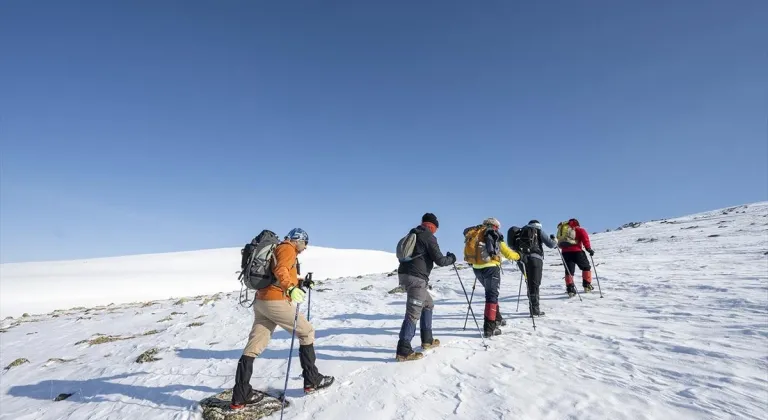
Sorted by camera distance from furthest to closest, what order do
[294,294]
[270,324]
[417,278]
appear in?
[417,278] < [270,324] < [294,294]

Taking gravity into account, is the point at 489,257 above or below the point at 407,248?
below

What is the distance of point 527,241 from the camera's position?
989 cm

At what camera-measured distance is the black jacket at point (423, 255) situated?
652 centimetres

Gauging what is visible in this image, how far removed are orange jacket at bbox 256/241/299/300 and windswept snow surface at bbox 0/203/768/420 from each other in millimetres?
1702

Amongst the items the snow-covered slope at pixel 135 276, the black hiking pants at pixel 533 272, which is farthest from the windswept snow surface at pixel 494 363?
the snow-covered slope at pixel 135 276

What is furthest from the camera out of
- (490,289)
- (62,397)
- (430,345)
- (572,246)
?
(572,246)

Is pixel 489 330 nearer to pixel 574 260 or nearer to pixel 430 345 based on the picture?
pixel 430 345

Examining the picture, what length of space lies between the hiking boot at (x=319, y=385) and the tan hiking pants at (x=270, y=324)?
2.23 feet

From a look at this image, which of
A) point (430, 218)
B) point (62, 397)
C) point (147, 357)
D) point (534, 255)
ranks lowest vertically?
point (62, 397)

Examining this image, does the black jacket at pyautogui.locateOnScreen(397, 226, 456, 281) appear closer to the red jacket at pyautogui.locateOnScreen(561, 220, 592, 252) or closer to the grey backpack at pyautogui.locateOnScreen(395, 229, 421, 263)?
the grey backpack at pyautogui.locateOnScreen(395, 229, 421, 263)

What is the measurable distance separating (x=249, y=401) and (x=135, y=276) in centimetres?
4459

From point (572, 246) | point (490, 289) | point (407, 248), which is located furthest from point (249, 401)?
point (572, 246)

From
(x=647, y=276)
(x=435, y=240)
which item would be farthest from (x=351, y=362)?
(x=647, y=276)

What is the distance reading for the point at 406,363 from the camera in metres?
6.54
